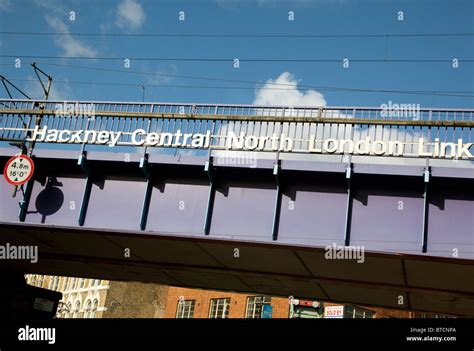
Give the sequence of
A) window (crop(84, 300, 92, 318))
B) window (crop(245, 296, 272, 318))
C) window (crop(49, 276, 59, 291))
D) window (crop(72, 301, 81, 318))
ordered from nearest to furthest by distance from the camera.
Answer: window (crop(245, 296, 272, 318)), window (crop(84, 300, 92, 318)), window (crop(72, 301, 81, 318)), window (crop(49, 276, 59, 291))

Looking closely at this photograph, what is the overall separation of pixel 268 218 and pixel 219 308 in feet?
128

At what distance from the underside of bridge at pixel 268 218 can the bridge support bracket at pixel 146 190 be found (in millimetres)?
49

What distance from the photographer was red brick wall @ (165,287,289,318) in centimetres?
4916

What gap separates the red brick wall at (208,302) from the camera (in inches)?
1935

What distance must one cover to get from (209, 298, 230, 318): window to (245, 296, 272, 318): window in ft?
10.3
